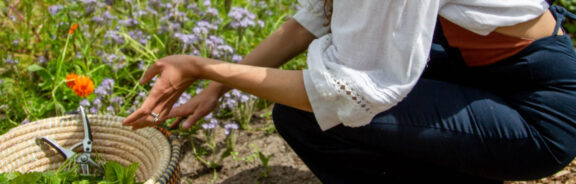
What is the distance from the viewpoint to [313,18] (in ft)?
5.08

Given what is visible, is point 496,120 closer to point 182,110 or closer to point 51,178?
point 182,110

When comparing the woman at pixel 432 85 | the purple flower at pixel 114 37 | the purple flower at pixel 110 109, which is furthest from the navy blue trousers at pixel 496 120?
the purple flower at pixel 114 37

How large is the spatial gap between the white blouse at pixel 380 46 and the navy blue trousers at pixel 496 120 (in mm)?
130

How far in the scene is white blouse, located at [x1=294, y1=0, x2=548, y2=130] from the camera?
3.49 ft

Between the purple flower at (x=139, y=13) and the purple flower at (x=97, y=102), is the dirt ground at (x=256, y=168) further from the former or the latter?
the purple flower at (x=139, y=13)

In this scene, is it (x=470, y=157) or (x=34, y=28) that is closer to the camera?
(x=470, y=157)

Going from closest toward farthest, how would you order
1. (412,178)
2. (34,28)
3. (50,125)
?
1. (412,178)
2. (50,125)
3. (34,28)

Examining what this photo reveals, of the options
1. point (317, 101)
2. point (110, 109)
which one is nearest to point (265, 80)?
point (317, 101)

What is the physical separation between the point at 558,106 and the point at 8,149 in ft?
5.13

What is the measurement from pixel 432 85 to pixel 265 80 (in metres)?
0.44

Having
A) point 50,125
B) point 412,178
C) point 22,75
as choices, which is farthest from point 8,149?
point 412,178

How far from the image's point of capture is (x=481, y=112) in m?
1.25

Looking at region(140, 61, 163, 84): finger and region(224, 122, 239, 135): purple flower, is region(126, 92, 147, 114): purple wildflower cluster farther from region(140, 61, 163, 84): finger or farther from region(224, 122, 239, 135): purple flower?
region(140, 61, 163, 84): finger

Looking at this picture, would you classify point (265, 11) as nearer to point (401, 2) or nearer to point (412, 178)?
point (412, 178)
